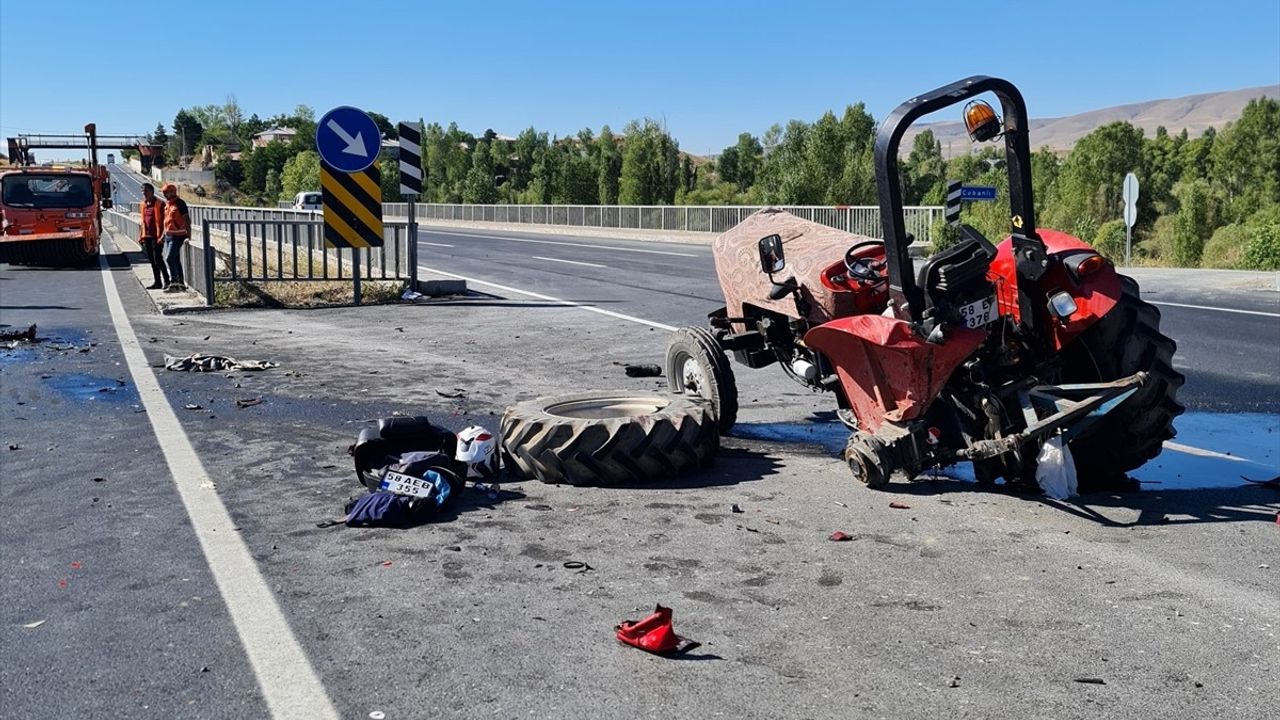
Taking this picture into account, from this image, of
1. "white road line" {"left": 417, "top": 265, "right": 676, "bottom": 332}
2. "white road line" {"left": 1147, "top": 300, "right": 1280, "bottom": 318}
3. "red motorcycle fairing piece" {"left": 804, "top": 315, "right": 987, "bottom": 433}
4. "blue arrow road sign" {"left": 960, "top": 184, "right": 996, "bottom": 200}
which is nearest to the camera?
"red motorcycle fairing piece" {"left": 804, "top": 315, "right": 987, "bottom": 433}

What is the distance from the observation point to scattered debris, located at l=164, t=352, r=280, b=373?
10.3 metres

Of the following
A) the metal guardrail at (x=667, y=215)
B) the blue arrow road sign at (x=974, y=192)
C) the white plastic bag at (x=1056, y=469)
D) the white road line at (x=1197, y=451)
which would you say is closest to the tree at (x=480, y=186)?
the metal guardrail at (x=667, y=215)

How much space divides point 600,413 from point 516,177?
76.8 meters

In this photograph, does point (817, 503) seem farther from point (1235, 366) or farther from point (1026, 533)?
point (1235, 366)

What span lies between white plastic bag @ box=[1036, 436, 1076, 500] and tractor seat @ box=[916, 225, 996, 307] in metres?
0.81

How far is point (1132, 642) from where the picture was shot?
3.98 meters

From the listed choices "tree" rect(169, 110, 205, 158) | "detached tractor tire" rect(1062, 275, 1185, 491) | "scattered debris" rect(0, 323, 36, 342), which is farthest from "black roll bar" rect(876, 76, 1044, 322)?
"tree" rect(169, 110, 205, 158)

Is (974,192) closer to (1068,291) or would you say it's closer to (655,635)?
(1068,291)

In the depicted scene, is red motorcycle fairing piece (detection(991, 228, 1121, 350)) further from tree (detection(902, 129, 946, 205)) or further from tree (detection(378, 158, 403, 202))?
tree (detection(378, 158, 403, 202))

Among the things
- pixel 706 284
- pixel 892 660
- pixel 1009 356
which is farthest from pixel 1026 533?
pixel 706 284

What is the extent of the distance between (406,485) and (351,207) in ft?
36.2

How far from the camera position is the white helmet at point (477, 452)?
20.4ft

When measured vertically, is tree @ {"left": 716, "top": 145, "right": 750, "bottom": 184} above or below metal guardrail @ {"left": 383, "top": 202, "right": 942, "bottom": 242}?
above

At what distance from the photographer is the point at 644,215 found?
4712cm
